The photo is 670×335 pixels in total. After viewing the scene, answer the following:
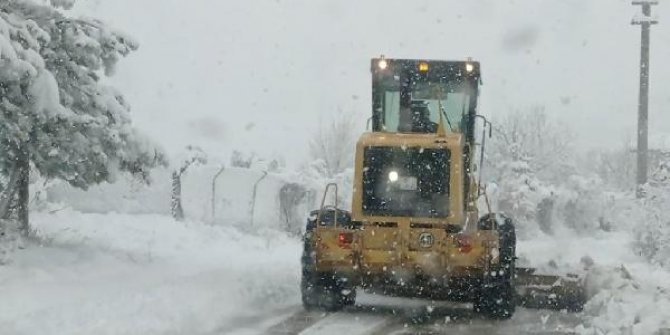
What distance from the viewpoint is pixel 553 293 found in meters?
14.4

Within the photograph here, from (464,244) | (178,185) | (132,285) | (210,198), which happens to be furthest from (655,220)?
(210,198)

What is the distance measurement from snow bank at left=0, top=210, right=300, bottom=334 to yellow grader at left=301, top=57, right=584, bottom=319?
1302mm

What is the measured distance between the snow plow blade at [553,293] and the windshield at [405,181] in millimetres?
2245

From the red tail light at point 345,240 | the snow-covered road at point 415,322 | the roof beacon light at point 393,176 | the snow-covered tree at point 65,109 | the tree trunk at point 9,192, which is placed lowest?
the snow-covered road at point 415,322

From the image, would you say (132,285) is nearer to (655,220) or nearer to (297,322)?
(297,322)

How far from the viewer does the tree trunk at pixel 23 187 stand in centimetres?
1491

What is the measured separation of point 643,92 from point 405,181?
90.5 feet

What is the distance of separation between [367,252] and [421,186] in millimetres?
1277

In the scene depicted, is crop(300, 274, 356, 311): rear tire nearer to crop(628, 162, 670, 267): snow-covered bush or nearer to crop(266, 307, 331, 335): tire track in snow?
crop(266, 307, 331, 335): tire track in snow

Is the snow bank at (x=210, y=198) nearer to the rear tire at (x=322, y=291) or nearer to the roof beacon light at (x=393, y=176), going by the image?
the rear tire at (x=322, y=291)

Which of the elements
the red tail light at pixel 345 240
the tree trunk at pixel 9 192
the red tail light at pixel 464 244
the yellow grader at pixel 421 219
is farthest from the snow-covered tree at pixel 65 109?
the red tail light at pixel 464 244

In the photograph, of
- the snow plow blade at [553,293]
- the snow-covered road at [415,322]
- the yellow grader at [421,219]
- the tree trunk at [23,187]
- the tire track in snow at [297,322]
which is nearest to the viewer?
the tire track in snow at [297,322]

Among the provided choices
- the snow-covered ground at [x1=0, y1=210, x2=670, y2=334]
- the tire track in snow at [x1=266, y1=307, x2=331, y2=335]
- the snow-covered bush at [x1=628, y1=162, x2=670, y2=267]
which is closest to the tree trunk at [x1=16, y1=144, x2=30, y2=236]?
the snow-covered ground at [x1=0, y1=210, x2=670, y2=334]

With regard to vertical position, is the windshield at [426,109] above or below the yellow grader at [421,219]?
above
